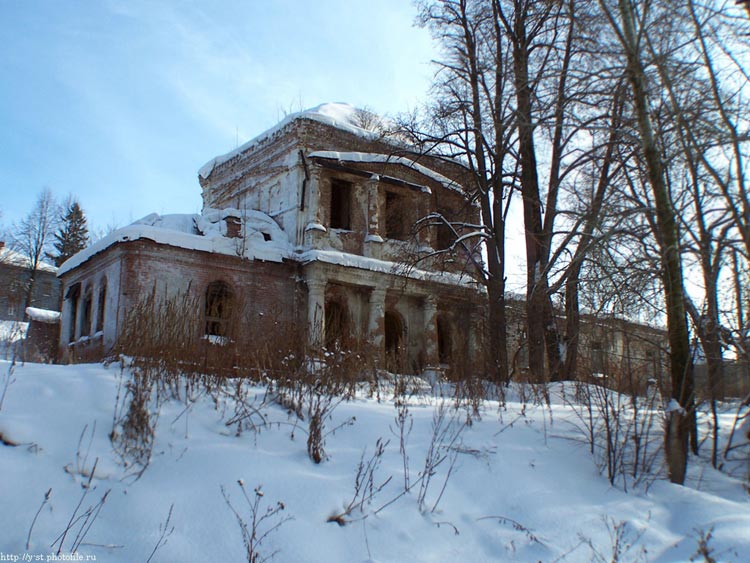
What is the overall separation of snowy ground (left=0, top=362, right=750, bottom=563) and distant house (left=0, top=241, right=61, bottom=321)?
31012mm

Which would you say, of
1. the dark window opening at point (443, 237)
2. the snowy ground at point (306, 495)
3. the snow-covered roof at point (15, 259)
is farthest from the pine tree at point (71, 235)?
the snowy ground at point (306, 495)

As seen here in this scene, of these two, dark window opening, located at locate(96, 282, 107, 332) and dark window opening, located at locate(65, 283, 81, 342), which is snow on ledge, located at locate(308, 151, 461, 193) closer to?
dark window opening, located at locate(96, 282, 107, 332)

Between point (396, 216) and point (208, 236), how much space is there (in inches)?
252

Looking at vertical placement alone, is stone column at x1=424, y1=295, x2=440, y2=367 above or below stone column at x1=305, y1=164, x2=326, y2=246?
below

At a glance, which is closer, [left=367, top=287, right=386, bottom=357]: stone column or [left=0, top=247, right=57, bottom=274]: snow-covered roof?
[left=367, top=287, right=386, bottom=357]: stone column

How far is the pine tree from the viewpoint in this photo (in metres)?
39.0

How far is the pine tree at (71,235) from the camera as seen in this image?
38969 millimetres

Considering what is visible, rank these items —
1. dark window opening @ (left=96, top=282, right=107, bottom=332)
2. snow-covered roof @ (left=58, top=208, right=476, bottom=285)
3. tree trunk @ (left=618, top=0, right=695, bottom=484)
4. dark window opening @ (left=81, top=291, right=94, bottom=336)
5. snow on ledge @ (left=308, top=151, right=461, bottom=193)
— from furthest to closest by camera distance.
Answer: snow on ledge @ (left=308, top=151, right=461, bottom=193)
dark window opening @ (left=81, top=291, right=94, bottom=336)
dark window opening @ (left=96, top=282, right=107, bottom=332)
snow-covered roof @ (left=58, top=208, right=476, bottom=285)
tree trunk @ (left=618, top=0, right=695, bottom=484)

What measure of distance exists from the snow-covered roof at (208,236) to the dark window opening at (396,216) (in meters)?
3.62

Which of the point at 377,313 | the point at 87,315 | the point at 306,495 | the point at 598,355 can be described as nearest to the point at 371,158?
the point at 377,313

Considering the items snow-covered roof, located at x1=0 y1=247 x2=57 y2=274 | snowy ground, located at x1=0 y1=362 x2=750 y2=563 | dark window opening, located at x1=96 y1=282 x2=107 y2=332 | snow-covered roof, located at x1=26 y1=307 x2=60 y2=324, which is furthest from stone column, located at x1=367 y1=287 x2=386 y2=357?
snow-covered roof, located at x1=0 y1=247 x2=57 y2=274

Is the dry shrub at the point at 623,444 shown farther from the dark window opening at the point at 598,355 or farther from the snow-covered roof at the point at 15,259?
the snow-covered roof at the point at 15,259

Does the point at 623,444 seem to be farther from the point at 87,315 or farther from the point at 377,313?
the point at 87,315

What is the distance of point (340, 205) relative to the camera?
20.8 m
